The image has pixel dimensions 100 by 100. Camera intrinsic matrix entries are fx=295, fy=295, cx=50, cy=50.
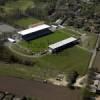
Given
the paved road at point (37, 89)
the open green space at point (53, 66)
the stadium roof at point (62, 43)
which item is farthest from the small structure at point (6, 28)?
the paved road at point (37, 89)

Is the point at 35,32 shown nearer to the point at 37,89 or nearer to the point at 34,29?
the point at 34,29

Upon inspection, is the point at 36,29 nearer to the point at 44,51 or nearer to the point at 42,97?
the point at 44,51

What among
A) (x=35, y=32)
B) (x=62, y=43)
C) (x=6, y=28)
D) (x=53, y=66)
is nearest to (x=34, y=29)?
(x=35, y=32)

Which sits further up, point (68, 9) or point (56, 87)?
point (68, 9)

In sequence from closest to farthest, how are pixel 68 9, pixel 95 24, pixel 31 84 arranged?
pixel 31 84, pixel 95 24, pixel 68 9

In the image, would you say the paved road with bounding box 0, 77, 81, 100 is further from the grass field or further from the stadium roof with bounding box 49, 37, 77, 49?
the stadium roof with bounding box 49, 37, 77, 49

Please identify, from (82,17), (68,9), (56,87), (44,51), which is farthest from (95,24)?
(56,87)

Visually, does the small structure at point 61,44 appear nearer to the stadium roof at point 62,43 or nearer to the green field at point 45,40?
the stadium roof at point 62,43
